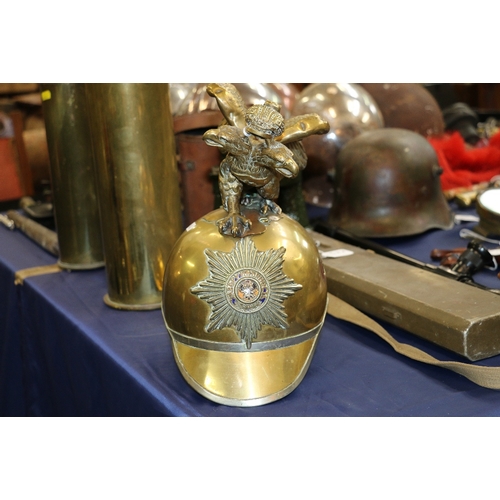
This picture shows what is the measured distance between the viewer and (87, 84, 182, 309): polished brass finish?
1294mm

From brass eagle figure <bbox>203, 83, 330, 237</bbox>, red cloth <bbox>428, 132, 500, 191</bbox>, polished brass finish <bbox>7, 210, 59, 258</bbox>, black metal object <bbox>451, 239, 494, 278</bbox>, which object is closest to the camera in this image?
brass eagle figure <bbox>203, 83, 330, 237</bbox>

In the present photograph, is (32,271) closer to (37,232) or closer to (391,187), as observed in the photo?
(37,232)

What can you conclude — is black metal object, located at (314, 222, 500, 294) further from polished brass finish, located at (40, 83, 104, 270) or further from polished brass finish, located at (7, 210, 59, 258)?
polished brass finish, located at (7, 210, 59, 258)

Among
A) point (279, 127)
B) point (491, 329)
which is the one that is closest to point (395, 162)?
point (491, 329)

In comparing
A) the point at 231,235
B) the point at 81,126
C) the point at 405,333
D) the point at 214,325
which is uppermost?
the point at 81,126

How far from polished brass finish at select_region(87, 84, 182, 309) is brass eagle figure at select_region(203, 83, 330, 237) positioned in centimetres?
33

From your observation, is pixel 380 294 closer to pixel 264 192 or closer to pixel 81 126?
pixel 264 192

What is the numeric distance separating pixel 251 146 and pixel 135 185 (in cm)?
42


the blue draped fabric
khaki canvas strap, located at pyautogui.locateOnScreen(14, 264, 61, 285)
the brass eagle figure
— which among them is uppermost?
the brass eagle figure

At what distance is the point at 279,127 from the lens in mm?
963

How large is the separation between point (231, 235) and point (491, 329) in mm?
462

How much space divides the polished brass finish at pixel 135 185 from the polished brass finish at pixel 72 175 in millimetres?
239

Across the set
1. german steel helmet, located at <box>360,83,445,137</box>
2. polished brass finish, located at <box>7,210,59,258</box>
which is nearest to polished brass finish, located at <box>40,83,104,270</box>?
polished brass finish, located at <box>7,210,59,258</box>

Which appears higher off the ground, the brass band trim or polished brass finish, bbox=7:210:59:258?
the brass band trim
